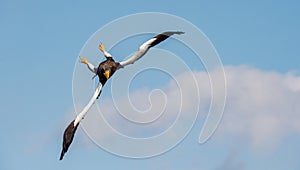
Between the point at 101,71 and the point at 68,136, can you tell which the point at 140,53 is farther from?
the point at 68,136

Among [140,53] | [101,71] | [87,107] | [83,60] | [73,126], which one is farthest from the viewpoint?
[140,53]

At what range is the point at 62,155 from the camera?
26531 mm

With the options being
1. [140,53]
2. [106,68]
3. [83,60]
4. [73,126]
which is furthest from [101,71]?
[140,53]

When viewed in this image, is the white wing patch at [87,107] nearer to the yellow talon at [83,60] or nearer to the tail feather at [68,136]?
the tail feather at [68,136]

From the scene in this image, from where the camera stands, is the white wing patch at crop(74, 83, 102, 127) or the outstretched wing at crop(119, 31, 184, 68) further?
the outstretched wing at crop(119, 31, 184, 68)

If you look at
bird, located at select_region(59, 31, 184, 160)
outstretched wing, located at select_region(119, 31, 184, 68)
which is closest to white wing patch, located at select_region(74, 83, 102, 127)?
bird, located at select_region(59, 31, 184, 160)

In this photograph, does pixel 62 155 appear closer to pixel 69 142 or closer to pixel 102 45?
pixel 69 142

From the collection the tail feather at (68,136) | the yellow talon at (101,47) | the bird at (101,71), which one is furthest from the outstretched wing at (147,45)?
the tail feather at (68,136)

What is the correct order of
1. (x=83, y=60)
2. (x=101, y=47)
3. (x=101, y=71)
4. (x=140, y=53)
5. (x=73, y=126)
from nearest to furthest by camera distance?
(x=101, y=71) < (x=73, y=126) < (x=83, y=60) < (x=101, y=47) < (x=140, y=53)

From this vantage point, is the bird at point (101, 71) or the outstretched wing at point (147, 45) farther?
the outstretched wing at point (147, 45)

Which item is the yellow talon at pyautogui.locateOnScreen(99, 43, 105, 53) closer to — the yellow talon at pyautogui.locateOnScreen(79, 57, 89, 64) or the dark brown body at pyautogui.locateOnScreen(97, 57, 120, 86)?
the yellow talon at pyautogui.locateOnScreen(79, 57, 89, 64)

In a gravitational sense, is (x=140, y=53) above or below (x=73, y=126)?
above

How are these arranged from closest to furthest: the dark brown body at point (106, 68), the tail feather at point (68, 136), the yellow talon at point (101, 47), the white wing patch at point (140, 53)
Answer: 1. the tail feather at point (68, 136)
2. the dark brown body at point (106, 68)
3. the yellow talon at point (101, 47)
4. the white wing patch at point (140, 53)

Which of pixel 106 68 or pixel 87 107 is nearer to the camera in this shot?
pixel 106 68
